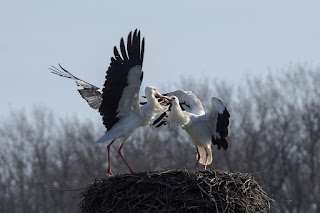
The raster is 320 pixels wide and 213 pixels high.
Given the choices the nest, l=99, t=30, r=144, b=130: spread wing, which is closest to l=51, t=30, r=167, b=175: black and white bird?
l=99, t=30, r=144, b=130: spread wing

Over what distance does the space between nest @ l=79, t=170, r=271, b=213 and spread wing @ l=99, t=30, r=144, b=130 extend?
193 cm

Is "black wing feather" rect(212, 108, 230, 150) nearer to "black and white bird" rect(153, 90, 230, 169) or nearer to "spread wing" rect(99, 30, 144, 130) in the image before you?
"black and white bird" rect(153, 90, 230, 169)

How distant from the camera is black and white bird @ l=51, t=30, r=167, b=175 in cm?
1547

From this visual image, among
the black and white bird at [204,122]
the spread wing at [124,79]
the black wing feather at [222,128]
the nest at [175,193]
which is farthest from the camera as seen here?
the black wing feather at [222,128]

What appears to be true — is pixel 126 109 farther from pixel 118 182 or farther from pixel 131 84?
pixel 118 182

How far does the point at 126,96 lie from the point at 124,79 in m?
0.44

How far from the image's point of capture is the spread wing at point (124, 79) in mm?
15453

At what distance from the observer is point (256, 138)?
43.5 m

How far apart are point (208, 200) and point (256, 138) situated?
1182 inches

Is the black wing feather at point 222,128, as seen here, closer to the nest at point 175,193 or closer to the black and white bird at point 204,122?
the black and white bird at point 204,122

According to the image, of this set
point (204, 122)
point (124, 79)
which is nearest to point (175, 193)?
point (124, 79)

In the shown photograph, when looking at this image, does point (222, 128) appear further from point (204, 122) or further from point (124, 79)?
point (124, 79)

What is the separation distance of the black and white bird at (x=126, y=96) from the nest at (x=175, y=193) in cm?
134

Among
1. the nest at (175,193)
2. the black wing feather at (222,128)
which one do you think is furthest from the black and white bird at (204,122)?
the nest at (175,193)
